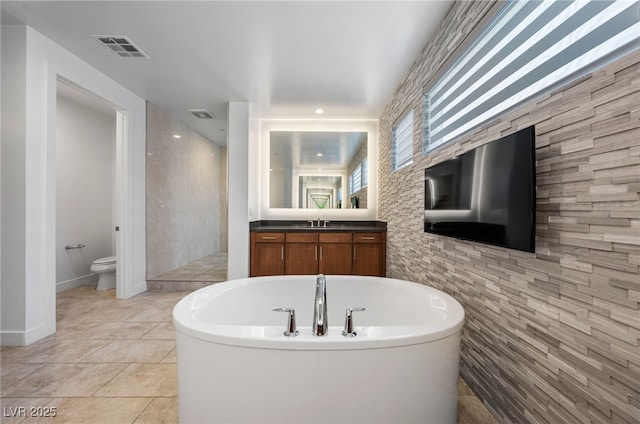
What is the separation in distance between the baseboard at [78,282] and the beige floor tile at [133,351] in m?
2.11

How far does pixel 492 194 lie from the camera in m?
1.31

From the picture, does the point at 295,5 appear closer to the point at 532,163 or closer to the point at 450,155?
the point at 450,155

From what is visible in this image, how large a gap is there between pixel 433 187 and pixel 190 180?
13.4 feet

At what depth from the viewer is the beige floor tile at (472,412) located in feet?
4.57

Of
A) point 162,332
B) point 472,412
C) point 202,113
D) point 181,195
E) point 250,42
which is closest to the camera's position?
point 472,412

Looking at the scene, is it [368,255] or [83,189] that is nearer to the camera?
[368,255]

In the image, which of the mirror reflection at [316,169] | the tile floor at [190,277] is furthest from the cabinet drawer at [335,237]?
the tile floor at [190,277]

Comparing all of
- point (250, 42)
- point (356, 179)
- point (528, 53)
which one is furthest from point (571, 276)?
point (356, 179)

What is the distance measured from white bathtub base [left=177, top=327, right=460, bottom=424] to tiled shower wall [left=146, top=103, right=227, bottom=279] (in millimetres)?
3086

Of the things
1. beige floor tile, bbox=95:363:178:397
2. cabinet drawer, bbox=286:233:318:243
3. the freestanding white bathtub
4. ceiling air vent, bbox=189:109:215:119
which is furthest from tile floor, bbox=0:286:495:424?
ceiling air vent, bbox=189:109:215:119

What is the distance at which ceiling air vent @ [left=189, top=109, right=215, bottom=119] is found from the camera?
387cm

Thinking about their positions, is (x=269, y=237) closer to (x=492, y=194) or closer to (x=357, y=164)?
(x=357, y=164)

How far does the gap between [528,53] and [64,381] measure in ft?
10.2

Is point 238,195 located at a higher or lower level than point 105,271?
higher
